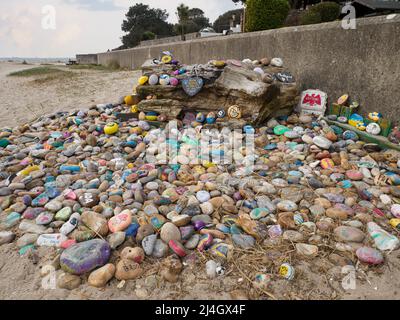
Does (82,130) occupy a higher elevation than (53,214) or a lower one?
higher

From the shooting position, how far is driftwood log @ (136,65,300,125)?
11.3 ft

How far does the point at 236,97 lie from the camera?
358 cm

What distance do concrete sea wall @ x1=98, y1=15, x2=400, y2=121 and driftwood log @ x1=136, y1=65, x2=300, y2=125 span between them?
36cm

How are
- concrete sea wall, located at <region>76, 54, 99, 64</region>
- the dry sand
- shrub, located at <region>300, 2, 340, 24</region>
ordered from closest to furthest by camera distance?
the dry sand, shrub, located at <region>300, 2, 340, 24</region>, concrete sea wall, located at <region>76, 54, 99, 64</region>

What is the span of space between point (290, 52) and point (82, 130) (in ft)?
10.1

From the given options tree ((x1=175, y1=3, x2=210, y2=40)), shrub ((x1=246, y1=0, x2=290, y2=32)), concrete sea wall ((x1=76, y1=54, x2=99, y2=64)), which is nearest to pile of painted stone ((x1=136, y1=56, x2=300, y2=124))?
shrub ((x1=246, y1=0, x2=290, y2=32))

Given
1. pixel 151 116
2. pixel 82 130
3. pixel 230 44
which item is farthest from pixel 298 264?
pixel 230 44

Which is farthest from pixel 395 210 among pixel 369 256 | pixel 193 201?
pixel 193 201

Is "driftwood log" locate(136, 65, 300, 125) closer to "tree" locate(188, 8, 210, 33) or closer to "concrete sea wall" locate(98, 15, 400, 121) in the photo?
"concrete sea wall" locate(98, 15, 400, 121)

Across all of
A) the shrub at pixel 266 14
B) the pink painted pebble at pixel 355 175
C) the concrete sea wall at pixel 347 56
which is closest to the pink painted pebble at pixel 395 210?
the pink painted pebble at pixel 355 175

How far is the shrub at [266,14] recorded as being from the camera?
23.1 ft

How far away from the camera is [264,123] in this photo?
11.9 ft

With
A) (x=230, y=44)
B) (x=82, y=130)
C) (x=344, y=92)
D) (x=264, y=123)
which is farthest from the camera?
(x=230, y=44)
